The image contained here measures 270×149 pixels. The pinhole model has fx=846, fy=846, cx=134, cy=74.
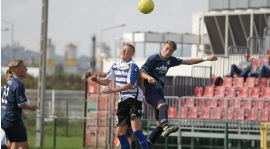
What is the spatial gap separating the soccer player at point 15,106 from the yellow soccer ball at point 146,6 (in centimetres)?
360

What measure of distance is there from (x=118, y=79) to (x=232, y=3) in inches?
925

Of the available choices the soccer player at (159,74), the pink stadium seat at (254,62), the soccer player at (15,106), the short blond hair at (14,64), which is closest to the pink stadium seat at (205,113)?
the pink stadium seat at (254,62)

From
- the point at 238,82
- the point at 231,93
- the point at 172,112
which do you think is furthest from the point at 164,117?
the point at 238,82

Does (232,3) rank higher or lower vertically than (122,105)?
higher

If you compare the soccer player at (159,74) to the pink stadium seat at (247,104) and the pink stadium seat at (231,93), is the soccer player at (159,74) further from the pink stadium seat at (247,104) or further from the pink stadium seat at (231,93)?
the pink stadium seat at (231,93)

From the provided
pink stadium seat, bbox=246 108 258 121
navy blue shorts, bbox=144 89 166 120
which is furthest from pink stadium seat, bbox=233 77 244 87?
navy blue shorts, bbox=144 89 166 120

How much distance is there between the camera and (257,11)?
123 feet

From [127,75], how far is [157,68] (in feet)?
2.32

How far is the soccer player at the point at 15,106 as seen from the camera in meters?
15.1

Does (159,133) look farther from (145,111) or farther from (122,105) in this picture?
(145,111)

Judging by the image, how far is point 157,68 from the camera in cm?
1631

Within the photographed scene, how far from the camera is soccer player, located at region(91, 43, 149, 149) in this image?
52.3 ft

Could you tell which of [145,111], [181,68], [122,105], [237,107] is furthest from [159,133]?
[181,68]

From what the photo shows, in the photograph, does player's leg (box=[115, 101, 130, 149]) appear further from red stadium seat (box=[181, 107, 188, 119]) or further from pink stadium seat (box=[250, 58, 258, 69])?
pink stadium seat (box=[250, 58, 258, 69])
